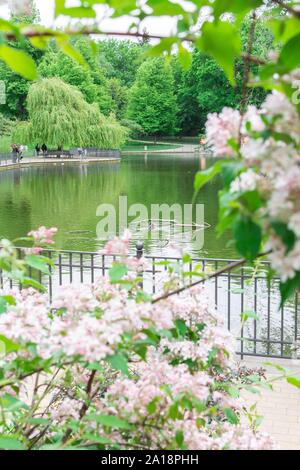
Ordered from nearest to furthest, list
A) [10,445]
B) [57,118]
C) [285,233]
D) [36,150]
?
[285,233], [10,445], [57,118], [36,150]

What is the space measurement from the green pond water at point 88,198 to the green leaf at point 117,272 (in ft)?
16.4

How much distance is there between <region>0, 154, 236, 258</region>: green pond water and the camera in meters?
14.3

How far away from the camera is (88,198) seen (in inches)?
923

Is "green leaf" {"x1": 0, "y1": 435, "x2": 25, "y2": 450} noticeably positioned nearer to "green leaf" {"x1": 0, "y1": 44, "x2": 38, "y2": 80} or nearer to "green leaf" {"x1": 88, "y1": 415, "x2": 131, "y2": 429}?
"green leaf" {"x1": 88, "y1": 415, "x2": 131, "y2": 429}

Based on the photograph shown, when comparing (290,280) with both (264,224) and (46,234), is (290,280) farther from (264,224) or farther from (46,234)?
(46,234)

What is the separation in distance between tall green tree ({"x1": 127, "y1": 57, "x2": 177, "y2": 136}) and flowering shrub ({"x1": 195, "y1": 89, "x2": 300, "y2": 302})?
229 feet

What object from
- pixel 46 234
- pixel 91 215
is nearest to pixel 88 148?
pixel 91 215

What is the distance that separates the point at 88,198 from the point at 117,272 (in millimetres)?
21807

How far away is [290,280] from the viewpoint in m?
1.25

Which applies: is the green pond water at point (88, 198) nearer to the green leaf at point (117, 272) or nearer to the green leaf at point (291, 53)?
the green leaf at point (117, 272)

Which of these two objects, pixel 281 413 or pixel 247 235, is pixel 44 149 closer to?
pixel 281 413

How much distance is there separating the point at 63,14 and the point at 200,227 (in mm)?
15030

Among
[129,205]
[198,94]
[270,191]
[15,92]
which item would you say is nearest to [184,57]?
[270,191]

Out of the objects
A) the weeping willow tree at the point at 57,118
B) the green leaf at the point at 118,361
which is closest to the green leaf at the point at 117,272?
the green leaf at the point at 118,361
